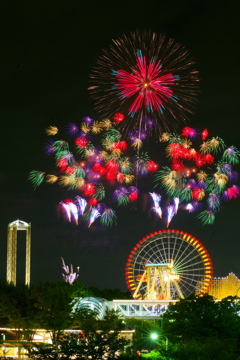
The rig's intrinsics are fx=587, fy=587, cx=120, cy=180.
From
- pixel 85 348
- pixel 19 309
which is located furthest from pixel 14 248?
pixel 85 348

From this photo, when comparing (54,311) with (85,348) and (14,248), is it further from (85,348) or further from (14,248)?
(14,248)

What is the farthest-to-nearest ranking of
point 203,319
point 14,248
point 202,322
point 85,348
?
point 14,248, point 203,319, point 202,322, point 85,348

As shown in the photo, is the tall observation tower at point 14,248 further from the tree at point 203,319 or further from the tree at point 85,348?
the tree at point 85,348

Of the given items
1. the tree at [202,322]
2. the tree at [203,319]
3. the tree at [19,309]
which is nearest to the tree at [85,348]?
the tree at [202,322]

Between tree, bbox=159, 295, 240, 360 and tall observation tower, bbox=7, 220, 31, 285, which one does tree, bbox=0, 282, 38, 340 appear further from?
tree, bbox=159, 295, 240, 360

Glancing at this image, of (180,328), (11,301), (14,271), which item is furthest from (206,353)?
(14,271)

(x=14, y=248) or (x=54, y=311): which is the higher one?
(x=14, y=248)

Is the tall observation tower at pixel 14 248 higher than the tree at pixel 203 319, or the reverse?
the tall observation tower at pixel 14 248

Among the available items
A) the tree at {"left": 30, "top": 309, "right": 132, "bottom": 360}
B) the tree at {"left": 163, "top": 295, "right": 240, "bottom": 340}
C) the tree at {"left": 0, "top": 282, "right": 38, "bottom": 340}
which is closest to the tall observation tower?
the tree at {"left": 0, "top": 282, "right": 38, "bottom": 340}
